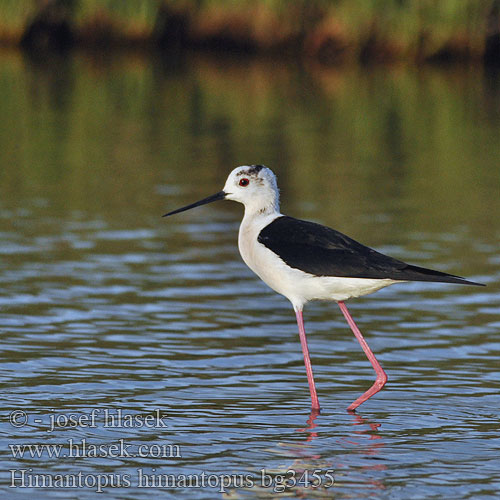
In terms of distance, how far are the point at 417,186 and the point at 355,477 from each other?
1008 cm

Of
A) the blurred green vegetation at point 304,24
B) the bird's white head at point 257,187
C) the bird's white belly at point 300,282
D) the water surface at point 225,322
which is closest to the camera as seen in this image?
the water surface at point 225,322

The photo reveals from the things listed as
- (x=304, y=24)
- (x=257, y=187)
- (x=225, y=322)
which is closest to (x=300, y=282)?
(x=257, y=187)

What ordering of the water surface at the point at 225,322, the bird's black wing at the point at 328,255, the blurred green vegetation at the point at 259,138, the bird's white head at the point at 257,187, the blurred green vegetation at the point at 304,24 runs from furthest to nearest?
the blurred green vegetation at the point at 304,24
the blurred green vegetation at the point at 259,138
the bird's white head at the point at 257,187
the bird's black wing at the point at 328,255
the water surface at the point at 225,322

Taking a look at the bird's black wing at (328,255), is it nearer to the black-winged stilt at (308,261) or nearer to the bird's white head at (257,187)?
the black-winged stilt at (308,261)

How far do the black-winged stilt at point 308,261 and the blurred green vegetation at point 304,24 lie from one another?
20.7 metres

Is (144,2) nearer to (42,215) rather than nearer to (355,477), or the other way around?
(42,215)

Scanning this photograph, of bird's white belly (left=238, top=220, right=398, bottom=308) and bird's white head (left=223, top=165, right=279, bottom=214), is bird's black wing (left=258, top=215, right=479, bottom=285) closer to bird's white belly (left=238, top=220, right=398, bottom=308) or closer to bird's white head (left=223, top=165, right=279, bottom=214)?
bird's white belly (left=238, top=220, right=398, bottom=308)

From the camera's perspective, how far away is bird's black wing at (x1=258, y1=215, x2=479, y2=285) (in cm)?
675

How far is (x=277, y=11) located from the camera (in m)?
28.9

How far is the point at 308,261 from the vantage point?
701cm

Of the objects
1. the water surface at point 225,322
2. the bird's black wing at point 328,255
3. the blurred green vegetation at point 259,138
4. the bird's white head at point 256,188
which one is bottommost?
the blurred green vegetation at point 259,138

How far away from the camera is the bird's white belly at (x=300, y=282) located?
273 inches

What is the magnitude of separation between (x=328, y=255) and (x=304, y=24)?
23.0 metres

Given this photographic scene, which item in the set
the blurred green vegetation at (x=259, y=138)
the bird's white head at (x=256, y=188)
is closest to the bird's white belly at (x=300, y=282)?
the bird's white head at (x=256, y=188)
